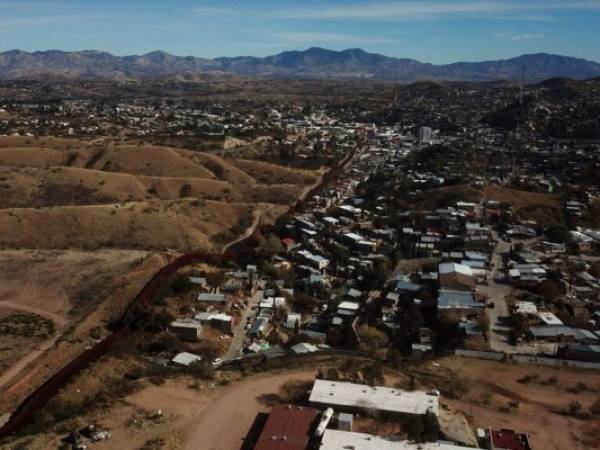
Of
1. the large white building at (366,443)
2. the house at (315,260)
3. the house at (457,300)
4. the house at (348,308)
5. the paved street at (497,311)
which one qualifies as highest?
the large white building at (366,443)

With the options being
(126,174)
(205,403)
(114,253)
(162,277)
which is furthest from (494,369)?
(126,174)

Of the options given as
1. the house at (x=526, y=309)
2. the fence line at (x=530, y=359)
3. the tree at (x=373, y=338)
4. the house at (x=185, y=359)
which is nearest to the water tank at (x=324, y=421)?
the house at (x=185, y=359)

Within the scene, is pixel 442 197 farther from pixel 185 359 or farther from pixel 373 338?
pixel 185 359

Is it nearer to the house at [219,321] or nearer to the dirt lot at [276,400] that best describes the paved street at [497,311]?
the dirt lot at [276,400]

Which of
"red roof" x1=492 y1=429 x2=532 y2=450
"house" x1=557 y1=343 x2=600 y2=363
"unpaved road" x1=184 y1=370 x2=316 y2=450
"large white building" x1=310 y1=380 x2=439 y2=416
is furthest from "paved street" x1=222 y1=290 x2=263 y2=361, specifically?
"house" x1=557 y1=343 x2=600 y2=363

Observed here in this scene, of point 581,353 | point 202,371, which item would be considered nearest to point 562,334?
point 581,353
